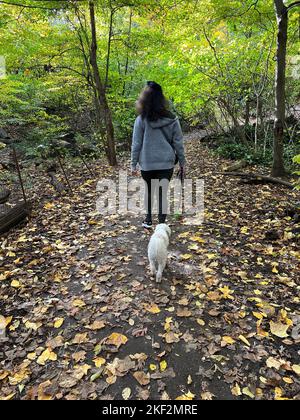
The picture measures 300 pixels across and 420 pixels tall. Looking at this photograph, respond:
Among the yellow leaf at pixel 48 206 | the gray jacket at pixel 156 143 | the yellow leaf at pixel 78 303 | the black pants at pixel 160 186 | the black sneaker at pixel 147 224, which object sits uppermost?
the gray jacket at pixel 156 143

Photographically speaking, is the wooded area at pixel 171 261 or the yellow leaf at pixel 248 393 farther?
the wooded area at pixel 171 261

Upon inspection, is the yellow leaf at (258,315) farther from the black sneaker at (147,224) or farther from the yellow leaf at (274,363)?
the black sneaker at (147,224)

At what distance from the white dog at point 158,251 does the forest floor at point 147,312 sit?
178mm

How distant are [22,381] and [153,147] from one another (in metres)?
2.91

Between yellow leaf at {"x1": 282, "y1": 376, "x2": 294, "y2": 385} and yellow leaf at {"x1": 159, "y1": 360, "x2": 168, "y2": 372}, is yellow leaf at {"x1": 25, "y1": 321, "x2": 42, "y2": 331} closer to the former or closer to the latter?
yellow leaf at {"x1": 159, "y1": 360, "x2": 168, "y2": 372}

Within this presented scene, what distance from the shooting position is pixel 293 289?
3473 millimetres

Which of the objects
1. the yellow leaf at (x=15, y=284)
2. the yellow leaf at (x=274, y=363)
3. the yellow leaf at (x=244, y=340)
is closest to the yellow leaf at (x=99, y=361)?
the yellow leaf at (x=244, y=340)

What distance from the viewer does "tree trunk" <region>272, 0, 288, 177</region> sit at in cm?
566

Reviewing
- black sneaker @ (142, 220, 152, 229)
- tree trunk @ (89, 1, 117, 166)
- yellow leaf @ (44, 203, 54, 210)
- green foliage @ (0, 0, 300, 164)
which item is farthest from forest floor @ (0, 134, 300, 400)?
green foliage @ (0, 0, 300, 164)

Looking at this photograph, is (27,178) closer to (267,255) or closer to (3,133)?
(3,133)

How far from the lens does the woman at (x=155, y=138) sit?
3.62 metres

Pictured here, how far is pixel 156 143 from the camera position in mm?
3830

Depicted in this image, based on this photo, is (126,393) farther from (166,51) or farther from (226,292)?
(166,51)

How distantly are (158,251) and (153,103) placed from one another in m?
1.83
